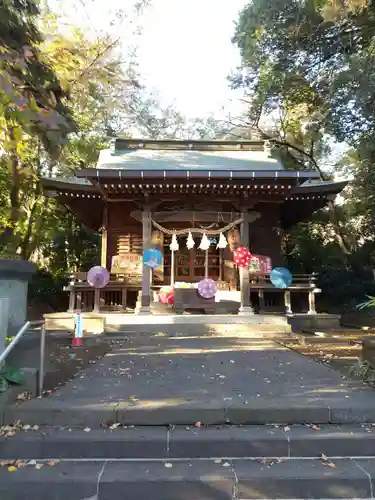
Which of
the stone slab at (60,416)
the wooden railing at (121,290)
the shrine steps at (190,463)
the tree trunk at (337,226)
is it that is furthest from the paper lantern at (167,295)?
the tree trunk at (337,226)

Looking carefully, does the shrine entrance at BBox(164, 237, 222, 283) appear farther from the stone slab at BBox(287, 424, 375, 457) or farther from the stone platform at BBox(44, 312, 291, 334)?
the stone slab at BBox(287, 424, 375, 457)

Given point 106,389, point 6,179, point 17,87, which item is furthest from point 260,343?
point 6,179

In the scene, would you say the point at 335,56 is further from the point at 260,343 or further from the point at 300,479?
the point at 300,479

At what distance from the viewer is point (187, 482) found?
9.16ft

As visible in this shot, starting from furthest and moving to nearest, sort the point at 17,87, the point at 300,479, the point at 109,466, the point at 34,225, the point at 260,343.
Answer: the point at 34,225, the point at 260,343, the point at 17,87, the point at 109,466, the point at 300,479

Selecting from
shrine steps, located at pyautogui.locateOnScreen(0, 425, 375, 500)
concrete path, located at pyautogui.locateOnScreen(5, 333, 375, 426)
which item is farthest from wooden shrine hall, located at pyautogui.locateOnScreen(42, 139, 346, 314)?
shrine steps, located at pyautogui.locateOnScreen(0, 425, 375, 500)

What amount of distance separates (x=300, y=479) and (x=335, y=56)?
12.4m

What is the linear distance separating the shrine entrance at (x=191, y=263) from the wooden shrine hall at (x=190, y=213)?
0.11ft

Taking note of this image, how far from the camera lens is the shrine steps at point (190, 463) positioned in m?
2.76

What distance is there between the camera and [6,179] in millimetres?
14539

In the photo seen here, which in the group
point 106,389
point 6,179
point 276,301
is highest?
point 6,179

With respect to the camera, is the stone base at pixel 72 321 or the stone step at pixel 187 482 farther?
the stone base at pixel 72 321

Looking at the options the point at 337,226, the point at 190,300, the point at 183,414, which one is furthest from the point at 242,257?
the point at 337,226

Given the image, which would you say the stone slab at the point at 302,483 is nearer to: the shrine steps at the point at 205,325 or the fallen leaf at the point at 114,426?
the fallen leaf at the point at 114,426
